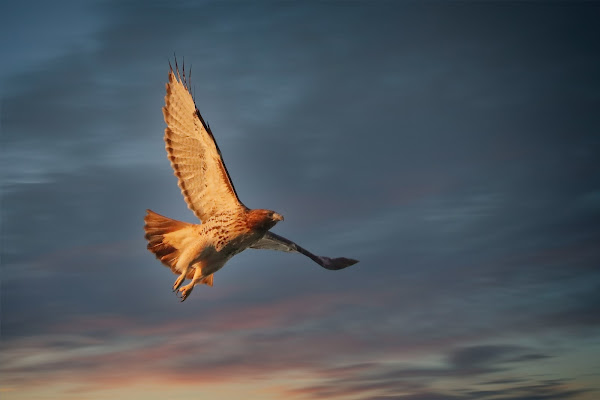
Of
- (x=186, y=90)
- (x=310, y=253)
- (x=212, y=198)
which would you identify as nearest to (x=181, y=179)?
(x=212, y=198)

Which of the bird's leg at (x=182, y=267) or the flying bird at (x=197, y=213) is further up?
the flying bird at (x=197, y=213)

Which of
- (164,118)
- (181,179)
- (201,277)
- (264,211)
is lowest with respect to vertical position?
(201,277)

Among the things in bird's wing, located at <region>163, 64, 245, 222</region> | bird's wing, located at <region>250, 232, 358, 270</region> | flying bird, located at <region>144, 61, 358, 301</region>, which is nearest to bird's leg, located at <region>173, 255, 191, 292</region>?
flying bird, located at <region>144, 61, 358, 301</region>

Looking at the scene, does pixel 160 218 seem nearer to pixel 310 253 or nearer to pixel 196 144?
pixel 196 144

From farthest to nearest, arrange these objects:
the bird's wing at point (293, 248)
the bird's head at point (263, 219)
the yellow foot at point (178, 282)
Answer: the bird's wing at point (293, 248)
the yellow foot at point (178, 282)
the bird's head at point (263, 219)

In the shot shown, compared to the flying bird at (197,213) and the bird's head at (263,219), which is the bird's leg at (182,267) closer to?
the flying bird at (197,213)

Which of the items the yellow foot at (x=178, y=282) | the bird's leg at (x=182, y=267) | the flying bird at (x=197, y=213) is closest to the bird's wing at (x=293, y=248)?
the flying bird at (x=197, y=213)

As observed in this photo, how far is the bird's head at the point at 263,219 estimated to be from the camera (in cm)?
1428

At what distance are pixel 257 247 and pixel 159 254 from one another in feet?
8.08

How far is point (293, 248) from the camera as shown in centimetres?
1653

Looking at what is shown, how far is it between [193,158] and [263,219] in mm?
2153

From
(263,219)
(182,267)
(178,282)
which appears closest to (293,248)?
(263,219)

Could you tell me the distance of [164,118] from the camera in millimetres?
15250

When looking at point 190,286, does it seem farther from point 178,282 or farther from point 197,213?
point 197,213
